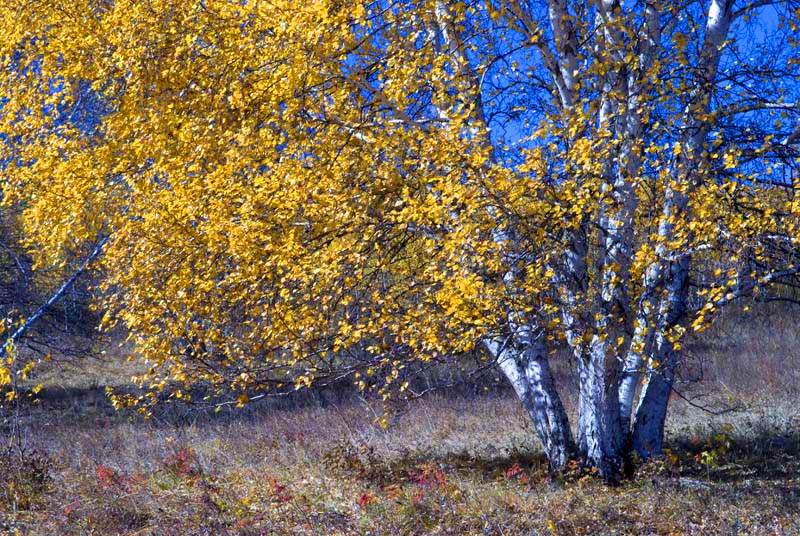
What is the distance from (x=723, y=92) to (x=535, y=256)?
2209mm

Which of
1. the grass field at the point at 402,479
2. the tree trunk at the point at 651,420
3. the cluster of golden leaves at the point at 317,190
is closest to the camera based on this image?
the cluster of golden leaves at the point at 317,190

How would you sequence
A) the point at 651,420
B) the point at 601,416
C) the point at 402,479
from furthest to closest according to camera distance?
the point at 402,479
the point at 651,420
the point at 601,416

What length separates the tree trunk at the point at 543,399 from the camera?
745 centimetres

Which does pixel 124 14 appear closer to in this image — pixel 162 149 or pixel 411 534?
pixel 162 149

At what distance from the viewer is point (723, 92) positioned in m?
6.54

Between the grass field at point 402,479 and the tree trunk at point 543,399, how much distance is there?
314 mm

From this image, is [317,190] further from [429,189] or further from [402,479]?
[402,479]

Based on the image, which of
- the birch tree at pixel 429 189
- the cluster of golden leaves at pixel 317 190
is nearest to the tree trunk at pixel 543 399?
the birch tree at pixel 429 189

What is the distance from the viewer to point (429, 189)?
19.8ft

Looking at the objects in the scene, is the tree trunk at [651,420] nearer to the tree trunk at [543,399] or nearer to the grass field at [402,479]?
the grass field at [402,479]

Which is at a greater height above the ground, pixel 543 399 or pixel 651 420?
pixel 543 399

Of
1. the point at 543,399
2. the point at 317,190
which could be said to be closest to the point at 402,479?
the point at 543,399

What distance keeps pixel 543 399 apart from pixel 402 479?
1602 millimetres

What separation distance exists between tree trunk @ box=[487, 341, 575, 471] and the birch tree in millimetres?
31
